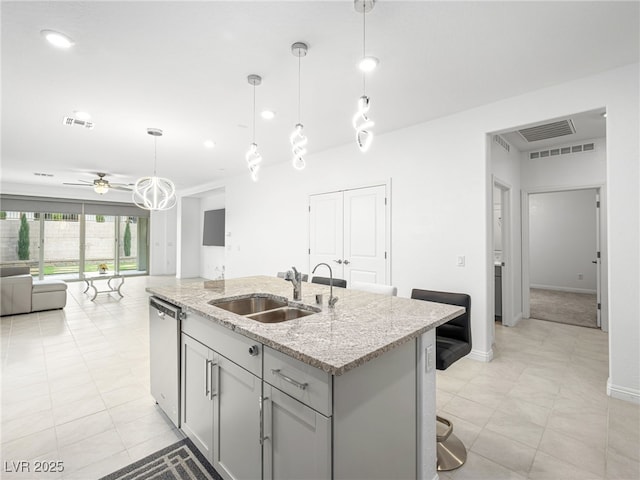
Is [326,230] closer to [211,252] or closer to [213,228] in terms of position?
[213,228]

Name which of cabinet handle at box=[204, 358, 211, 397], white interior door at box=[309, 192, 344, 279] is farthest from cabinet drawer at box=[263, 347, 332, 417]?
white interior door at box=[309, 192, 344, 279]

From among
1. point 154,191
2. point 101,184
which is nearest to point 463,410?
point 154,191

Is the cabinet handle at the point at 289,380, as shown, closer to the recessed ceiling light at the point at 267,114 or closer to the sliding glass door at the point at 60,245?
the recessed ceiling light at the point at 267,114

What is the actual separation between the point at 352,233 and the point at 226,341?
3154mm

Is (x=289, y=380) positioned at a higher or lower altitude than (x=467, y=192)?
lower

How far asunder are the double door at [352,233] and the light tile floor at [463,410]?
5.41 feet

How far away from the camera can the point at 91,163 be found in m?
Answer: 5.91

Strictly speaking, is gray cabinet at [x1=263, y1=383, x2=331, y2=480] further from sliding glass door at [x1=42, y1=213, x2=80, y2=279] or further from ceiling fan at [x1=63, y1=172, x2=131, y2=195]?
sliding glass door at [x1=42, y1=213, x2=80, y2=279]

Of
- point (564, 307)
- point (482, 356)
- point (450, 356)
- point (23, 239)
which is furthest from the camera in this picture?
point (23, 239)

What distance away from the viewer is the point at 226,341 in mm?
1619

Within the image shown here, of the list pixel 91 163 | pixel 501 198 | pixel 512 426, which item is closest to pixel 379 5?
pixel 512 426

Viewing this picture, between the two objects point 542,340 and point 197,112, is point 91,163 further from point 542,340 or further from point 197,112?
point 542,340

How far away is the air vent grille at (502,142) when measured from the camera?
4.09 meters

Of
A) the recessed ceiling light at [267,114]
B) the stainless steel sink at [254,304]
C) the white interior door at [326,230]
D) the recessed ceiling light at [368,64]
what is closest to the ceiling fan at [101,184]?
the white interior door at [326,230]
